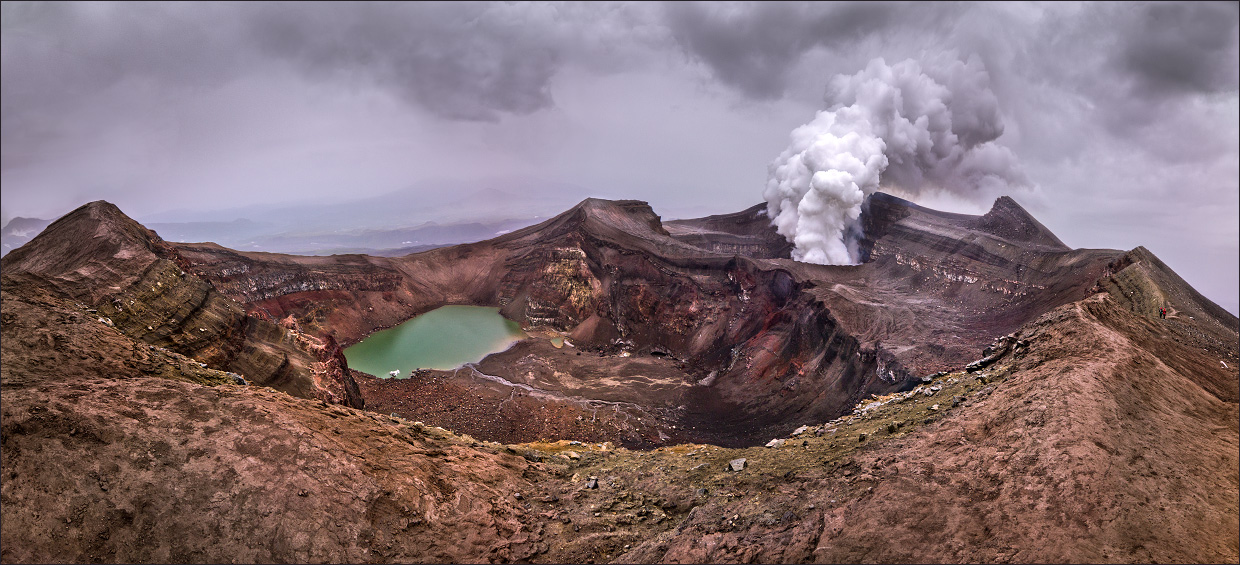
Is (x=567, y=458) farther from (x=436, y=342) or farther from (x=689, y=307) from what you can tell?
(x=436, y=342)

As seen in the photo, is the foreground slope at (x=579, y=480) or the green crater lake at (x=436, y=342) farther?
the green crater lake at (x=436, y=342)

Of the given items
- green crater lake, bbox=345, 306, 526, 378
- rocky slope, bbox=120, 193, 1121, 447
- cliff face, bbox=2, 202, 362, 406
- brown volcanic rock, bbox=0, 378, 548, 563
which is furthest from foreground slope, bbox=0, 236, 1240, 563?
green crater lake, bbox=345, 306, 526, 378

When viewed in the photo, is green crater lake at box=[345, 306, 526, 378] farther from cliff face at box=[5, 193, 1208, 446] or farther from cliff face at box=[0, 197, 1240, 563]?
cliff face at box=[0, 197, 1240, 563]

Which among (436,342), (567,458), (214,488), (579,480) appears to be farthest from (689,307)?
(214,488)

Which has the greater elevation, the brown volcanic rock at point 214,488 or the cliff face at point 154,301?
the cliff face at point 154,301

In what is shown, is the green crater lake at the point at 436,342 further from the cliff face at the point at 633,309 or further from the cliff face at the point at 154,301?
the cliff face at the point at 154,301

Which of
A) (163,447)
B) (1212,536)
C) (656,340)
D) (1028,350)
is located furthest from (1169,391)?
(656,340)

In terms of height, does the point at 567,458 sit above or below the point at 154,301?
below

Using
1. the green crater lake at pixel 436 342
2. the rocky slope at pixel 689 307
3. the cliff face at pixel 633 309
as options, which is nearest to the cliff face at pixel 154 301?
the cliff face at pixel 633 309

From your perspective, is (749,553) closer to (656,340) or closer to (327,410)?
(327,410)
